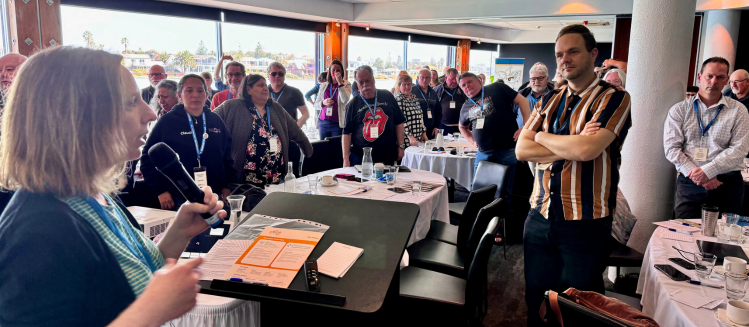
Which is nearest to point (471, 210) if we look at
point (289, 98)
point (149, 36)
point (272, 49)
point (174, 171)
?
point (174, 171)

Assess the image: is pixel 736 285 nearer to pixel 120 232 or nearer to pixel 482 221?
pixel 482 221

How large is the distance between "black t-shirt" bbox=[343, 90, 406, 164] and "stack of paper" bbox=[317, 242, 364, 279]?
2.88 m

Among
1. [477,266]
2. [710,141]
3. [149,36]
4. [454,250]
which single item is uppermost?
[149,36]

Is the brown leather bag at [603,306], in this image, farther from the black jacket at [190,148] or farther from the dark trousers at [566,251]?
the black jacket at [190,148]

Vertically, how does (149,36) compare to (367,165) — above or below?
above

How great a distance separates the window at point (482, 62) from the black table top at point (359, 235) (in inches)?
583

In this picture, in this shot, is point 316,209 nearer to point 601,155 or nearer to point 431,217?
point 601,155

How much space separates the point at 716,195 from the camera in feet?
10.3

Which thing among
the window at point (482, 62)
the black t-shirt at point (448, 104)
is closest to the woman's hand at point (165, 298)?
the black t-shirt at point (448, 104)

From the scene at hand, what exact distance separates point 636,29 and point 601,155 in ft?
5.53

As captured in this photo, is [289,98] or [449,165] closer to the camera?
[449,165]

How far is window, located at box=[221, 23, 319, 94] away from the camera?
905 centimetres

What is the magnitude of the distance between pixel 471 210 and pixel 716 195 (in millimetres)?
1836

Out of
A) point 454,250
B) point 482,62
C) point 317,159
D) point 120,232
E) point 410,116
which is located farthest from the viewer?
point 482,62
